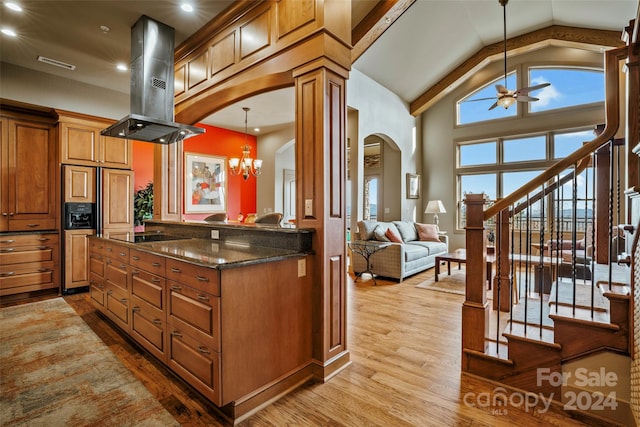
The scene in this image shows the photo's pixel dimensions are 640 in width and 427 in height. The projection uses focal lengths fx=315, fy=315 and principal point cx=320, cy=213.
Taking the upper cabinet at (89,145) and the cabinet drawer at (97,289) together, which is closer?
the cabinet drawer at (97,289)

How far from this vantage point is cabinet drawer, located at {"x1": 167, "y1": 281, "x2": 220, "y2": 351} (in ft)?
5.76

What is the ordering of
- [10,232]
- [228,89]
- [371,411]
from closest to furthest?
[371,411] → [228,89] → [10,232]

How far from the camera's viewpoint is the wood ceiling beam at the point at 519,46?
19.0 feet

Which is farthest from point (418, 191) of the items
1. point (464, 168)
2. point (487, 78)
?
point (487, 78)

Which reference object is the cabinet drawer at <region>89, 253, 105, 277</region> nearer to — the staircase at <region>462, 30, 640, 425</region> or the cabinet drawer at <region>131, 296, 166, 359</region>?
the cabinet drawer at <region>131, 296, 166, 359</region>

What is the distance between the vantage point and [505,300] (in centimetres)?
344

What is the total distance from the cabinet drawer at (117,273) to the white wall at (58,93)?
9.45 ft

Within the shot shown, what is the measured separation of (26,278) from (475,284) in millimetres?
5288

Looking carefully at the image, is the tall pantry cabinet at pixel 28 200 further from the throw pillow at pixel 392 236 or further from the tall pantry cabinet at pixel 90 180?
the throw pillow at pixel 392 236

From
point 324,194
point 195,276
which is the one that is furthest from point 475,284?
point 195,276

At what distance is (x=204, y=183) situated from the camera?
6.89 metres

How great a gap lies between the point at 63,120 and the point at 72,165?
0.60 metres

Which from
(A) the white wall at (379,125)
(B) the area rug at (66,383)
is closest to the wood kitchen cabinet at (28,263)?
(B) the area rug at (66,383)

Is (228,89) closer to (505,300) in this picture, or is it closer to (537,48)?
(505,300)
